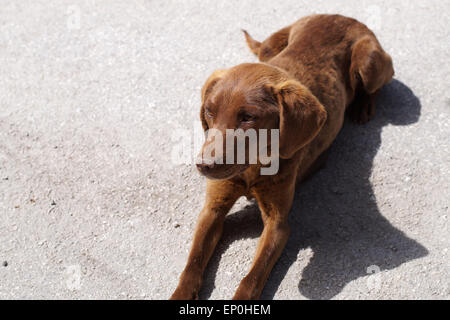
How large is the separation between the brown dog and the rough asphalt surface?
20cm

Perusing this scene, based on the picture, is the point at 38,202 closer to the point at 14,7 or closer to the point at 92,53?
the point at 92,53

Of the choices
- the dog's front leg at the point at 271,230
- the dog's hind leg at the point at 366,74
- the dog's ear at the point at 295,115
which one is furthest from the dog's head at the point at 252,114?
the dog's hind leg at the point at 366,74

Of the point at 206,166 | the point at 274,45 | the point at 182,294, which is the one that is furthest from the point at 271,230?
the point at 274,45

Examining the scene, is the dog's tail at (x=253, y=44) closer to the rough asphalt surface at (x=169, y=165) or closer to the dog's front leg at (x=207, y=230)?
the rough asphalt surface at (x=169, y=165)

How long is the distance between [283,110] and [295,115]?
86 mm

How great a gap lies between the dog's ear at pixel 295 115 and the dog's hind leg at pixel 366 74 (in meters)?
1.51

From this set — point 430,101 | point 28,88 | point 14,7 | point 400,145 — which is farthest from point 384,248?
point 14,7

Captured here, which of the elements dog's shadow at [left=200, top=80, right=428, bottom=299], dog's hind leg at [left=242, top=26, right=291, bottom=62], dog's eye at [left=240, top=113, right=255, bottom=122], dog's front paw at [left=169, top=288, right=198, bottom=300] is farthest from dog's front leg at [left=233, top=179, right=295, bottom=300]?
dog's hind leg at [left=242, top=26, right=291, bottom=62]

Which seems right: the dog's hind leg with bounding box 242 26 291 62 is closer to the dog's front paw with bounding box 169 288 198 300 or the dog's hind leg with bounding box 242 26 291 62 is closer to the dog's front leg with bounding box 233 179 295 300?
the dog's front leg with bounding box 233 179 295 300

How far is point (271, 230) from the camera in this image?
12.9ft

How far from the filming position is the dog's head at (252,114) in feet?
11.0

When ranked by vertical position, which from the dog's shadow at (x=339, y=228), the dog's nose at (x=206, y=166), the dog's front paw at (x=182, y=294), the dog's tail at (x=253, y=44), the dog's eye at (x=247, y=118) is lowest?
the dog's shadow at (x=339, y=228)

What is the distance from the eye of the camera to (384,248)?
4.02 meters

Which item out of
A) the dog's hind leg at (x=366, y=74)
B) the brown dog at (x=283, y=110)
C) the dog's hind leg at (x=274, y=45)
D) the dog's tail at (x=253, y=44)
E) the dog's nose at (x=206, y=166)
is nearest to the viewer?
the dog's nose at (x=206, y=166)
